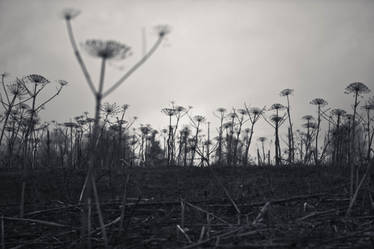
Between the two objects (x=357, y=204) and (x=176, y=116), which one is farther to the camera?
(x=176, y=116)

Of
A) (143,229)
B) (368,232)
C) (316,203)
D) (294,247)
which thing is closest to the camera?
(294,247)

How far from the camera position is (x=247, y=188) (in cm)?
888

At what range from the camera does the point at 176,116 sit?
2000 centimetres

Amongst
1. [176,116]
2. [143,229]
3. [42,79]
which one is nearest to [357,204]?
[143,229]

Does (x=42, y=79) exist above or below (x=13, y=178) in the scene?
above

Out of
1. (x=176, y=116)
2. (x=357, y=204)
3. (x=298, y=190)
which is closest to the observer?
(x=357, y=204)

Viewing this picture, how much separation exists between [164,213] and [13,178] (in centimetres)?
815

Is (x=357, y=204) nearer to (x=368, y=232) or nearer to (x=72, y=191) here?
(x=368, y=232)

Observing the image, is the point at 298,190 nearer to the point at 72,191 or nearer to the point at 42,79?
the point at 72,191

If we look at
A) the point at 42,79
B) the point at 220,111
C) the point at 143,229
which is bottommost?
the point at 143,229

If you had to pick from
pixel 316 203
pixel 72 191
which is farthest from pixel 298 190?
pixel 72 191

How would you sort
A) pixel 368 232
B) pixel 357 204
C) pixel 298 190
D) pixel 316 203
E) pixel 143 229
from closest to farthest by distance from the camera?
pixel 368 232, pixel 143 229, pixel 357 204, pixel 316 203, pixel 298 190

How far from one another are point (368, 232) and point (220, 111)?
17.7 metres

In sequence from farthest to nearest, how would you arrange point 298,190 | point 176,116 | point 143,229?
point 176,116 < point 298,190 < point 143,229
